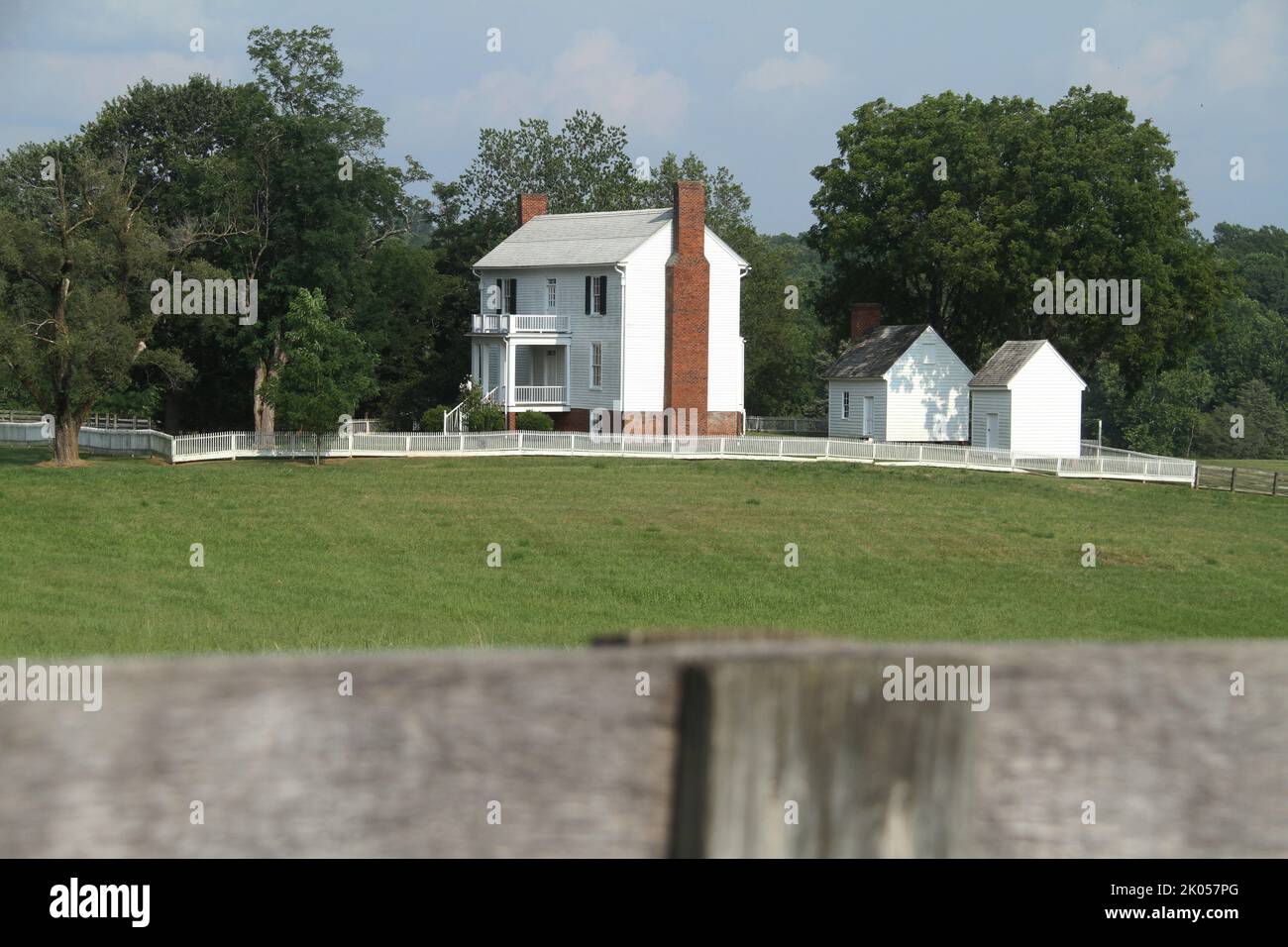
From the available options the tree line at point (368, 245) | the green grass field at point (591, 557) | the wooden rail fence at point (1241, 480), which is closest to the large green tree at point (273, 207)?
the tree line at point (368, 245)

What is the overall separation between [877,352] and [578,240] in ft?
44.8

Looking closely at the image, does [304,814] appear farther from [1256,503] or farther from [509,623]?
[1256,503]

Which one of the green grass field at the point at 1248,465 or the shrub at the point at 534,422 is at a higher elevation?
the shrub at the point at 534,422

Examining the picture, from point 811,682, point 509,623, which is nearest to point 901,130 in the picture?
point 509,623

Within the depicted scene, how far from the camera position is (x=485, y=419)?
54.7 meters

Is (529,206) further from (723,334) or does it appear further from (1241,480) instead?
(1241,480)

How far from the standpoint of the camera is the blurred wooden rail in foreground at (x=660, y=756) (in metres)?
2.17

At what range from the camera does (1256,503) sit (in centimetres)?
4559

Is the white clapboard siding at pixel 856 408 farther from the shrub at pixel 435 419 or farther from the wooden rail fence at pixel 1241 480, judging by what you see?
the shrub at pixel 435 419

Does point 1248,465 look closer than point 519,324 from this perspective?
Yes

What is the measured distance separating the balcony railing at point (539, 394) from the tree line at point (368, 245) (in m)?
5.80

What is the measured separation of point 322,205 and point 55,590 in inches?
1530

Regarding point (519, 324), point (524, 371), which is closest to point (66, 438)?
point (519, 324)

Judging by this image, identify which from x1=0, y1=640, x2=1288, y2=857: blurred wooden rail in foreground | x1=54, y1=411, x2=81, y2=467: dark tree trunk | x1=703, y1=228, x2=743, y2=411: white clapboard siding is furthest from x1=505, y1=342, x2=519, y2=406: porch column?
x1=0, y1=640, x2=1288, y2=857: blurred wooden rail in foreground
